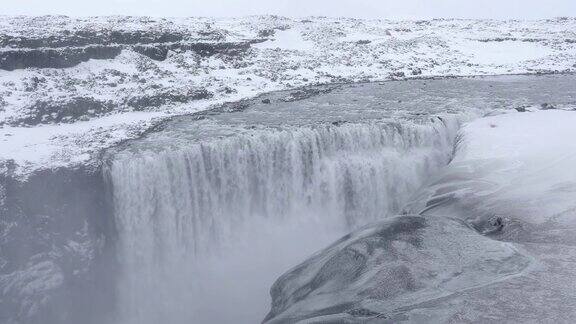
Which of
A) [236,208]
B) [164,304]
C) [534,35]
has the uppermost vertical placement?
[534,35]

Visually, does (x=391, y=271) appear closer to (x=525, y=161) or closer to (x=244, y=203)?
(x=525, y=161)

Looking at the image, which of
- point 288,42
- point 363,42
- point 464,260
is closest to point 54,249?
point 464,260

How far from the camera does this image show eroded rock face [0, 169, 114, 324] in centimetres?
1366

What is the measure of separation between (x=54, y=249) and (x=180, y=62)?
15551mm

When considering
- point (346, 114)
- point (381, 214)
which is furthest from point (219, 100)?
point (381, 214)

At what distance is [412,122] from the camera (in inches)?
754

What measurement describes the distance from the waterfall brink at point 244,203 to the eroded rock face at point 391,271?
5824mm

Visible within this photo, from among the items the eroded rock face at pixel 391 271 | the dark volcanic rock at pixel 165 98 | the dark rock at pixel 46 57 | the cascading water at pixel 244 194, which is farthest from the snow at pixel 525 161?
the dark rock at pixel 46 57

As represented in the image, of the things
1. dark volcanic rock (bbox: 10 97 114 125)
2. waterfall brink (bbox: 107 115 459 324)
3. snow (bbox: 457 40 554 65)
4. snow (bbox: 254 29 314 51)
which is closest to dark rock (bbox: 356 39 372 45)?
snow (bbox: 254 29 314 51)

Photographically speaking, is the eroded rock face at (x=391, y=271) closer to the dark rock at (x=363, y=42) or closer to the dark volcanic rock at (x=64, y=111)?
the dark volcanic rock at (x=64, y=111)

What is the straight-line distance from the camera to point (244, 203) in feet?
55.6

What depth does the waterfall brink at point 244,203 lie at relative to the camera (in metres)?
15.5

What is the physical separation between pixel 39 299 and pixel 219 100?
40.2ft

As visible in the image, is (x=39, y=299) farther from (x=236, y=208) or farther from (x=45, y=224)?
(x=236, y=208)
